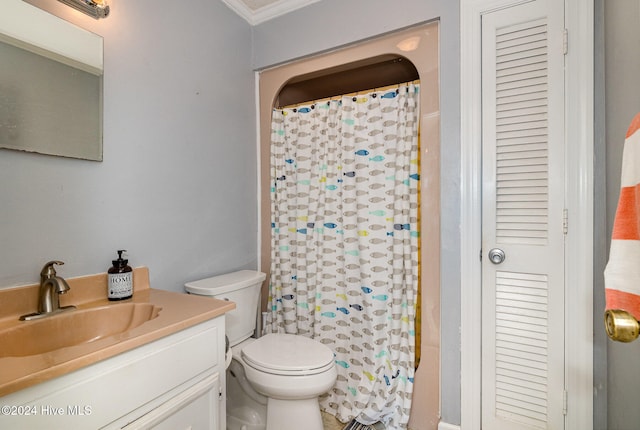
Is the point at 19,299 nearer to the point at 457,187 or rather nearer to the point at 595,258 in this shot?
the point at 457,187

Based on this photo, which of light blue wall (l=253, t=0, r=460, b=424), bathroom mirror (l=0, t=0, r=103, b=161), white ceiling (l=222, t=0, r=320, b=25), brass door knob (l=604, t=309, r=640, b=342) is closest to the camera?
brass door knob (l=604, t=309, r=640, b=342)

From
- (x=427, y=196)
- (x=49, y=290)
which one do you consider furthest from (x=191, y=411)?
(x=427, y=196)

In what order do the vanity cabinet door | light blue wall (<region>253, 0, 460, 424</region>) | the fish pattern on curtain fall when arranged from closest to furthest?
1. the vanity cabinet door
2. light blue wall (<region>253, 0, 460, 424</region>)
3. the fish pattern on curtain

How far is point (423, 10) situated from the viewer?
5.06 ft

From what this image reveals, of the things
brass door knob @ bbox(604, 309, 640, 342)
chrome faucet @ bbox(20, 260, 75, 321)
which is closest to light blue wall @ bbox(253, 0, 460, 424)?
brass door knob @ bbox(604, 309, 640, 342)

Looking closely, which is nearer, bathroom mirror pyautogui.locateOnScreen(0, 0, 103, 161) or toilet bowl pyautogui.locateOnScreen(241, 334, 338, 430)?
bathroom mirror pyautogui.locateOnScreen(0, 0, 103, 161)

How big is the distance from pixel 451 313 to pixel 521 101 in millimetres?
1065

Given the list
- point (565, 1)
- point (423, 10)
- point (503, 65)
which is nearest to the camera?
point (565, 1)

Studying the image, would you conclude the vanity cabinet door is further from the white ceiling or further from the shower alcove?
the white ceiling

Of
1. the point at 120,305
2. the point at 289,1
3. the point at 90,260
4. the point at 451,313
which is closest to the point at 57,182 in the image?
the point at 90,260

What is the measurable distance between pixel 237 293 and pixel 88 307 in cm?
68

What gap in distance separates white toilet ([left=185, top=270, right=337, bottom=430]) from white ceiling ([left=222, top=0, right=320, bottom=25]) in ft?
5.70

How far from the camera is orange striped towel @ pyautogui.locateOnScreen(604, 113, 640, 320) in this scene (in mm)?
569

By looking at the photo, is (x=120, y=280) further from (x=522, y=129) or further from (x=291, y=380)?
(x=522, y=129)
